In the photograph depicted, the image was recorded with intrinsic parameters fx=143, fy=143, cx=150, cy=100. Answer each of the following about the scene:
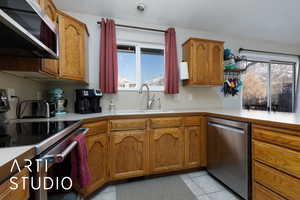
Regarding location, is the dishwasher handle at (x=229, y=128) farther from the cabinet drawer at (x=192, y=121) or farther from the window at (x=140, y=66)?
the window at (x=140, y=66)

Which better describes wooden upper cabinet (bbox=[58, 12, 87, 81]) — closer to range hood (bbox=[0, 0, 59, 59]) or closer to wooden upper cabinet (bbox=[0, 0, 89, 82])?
wooden upper cabinet (bbox=[0, 0, 89, 82])

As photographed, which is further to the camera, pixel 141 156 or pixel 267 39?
pixel 267 39

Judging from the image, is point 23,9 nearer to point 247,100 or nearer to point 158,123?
point 158,123

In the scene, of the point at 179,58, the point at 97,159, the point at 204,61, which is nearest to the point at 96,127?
the point at 97,159

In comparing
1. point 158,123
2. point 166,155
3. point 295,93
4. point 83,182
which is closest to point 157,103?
point 158,123

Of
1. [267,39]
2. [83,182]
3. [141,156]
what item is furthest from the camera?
[267,39]

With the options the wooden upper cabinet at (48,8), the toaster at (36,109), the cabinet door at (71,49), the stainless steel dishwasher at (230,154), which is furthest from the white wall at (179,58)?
the stainless steel dishwasher at (230,154)

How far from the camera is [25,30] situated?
2.63 ft

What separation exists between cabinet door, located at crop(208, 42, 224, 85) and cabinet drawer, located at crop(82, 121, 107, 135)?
190cm

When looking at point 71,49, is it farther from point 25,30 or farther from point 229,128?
point 229,128

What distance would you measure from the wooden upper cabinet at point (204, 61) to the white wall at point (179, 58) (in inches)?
11.6

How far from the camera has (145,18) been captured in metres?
2.39

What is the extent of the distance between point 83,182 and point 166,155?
1.15 metres

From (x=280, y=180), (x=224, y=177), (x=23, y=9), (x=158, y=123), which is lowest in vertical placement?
(x=224, y=177)
